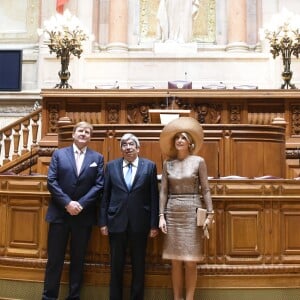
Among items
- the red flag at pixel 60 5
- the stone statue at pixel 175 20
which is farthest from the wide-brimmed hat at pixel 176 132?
the red flag at pixel 60 5

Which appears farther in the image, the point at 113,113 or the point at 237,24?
the point at 237,24

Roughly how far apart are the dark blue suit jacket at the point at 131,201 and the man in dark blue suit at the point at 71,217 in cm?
14

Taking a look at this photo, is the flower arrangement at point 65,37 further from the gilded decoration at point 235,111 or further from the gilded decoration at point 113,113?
the gilded decoration at point 235,111

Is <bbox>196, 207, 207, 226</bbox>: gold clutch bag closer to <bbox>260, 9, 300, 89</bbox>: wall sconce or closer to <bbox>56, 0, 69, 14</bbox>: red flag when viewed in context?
<bbox>260, 9, 300, 89</bbox>: wall sconce

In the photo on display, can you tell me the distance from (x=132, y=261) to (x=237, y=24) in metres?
8.82

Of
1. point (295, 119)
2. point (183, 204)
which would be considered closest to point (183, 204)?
point (183, 204)

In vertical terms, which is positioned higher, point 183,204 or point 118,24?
point 118,24

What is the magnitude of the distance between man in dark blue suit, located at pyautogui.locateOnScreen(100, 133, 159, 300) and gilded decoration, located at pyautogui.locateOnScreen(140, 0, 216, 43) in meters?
8.39

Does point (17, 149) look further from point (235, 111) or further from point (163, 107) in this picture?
point (235, 111)

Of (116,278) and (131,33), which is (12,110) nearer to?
(131,33)

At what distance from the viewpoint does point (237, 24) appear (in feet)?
38.9

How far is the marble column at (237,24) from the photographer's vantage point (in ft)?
38.7

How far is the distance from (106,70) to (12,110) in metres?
2.38

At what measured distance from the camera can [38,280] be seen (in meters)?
4.71
